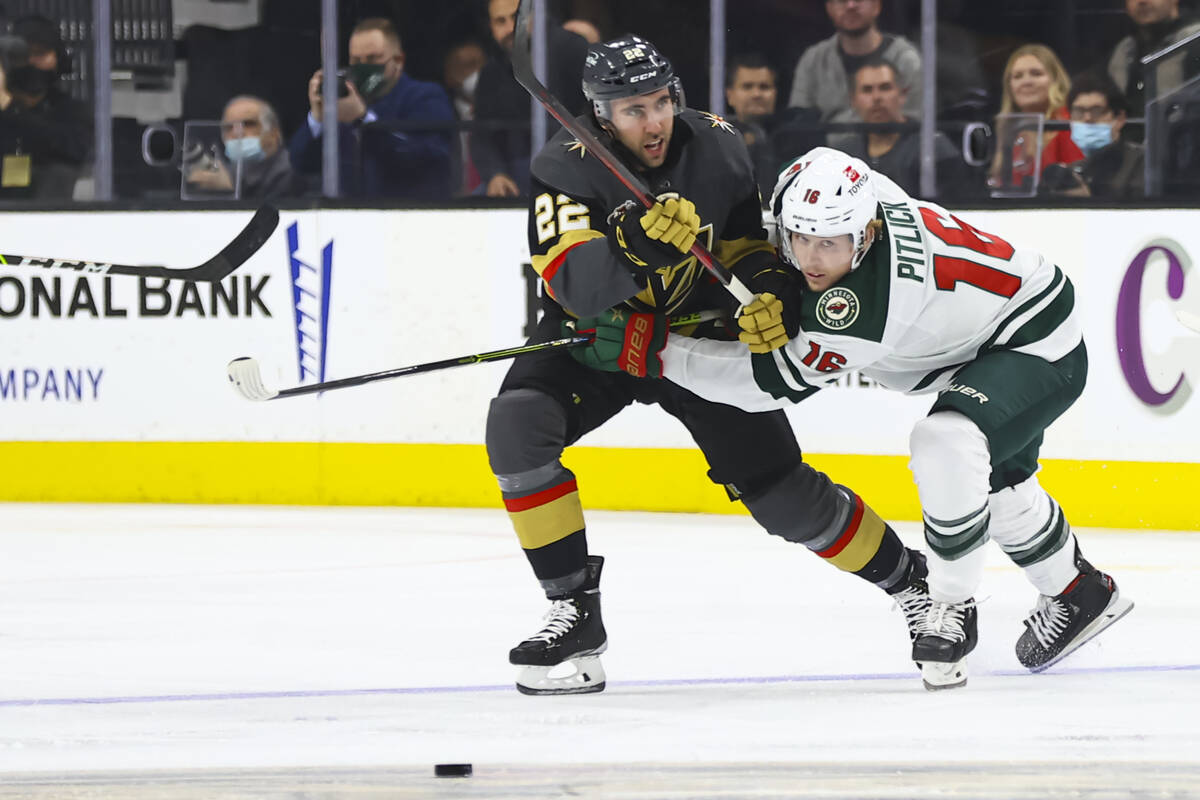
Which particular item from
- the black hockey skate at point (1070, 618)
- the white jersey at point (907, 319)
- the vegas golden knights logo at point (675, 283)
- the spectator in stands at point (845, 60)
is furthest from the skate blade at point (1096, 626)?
the spectator in stands at point (845, 60)

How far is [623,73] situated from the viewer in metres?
2.94

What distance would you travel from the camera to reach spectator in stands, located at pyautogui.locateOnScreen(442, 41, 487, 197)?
232 inches

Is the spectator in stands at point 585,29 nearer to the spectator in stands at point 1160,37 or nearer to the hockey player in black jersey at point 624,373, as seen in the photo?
the spectator in stands at point 1160,37

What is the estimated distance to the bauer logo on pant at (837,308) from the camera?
287 cm

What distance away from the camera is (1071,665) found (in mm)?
3287

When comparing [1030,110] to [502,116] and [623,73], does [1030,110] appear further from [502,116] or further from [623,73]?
[623,73]

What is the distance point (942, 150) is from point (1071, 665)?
2.65m

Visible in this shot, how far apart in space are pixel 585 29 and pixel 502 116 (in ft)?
1.28

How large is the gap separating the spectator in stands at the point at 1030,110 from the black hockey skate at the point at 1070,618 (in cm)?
241

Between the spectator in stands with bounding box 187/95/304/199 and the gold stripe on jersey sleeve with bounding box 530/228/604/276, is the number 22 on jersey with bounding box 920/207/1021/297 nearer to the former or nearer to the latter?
the gold stripe on jersey sleeve with bounding box 530/228/604/276

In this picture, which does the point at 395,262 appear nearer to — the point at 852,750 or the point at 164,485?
the point at 164,485

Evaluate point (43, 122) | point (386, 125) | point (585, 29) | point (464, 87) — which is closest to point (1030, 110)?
point (585, 29)

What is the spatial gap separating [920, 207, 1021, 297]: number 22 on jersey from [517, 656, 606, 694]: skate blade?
849 mm

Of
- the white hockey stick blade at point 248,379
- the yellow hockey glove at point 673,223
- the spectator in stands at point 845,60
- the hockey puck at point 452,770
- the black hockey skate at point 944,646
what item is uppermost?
the spectator in stands at point 845,60
